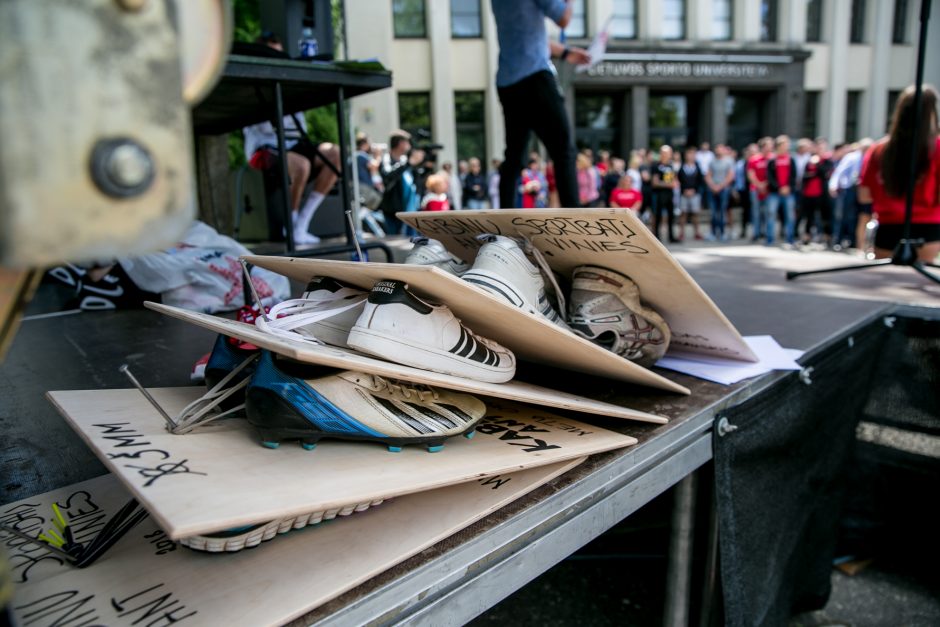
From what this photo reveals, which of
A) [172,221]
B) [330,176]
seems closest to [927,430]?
[172,221]

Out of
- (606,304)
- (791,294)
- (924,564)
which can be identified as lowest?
(924,564)

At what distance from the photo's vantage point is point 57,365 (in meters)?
1.64

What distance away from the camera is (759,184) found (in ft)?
28.8

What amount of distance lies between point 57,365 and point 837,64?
19071mm

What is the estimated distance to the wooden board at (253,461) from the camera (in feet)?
2.10

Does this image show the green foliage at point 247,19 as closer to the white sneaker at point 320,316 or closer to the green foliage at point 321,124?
the green foliage at point 321,124

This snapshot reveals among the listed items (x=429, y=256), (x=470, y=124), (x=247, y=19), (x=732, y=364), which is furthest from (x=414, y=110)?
(x=429, y=256)

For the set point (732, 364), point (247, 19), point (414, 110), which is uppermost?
point (247, 19)

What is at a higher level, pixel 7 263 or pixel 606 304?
pixel 7 263

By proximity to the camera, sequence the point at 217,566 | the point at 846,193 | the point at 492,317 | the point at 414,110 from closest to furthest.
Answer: the point at 217,566, the point at 492,317, the point at 846,193, the point at 414,110

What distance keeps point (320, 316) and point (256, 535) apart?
0.41 metres

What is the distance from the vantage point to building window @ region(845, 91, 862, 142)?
1641 centimetres

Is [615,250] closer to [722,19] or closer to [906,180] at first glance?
[906,180]

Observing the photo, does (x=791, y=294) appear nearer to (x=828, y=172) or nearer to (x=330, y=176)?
(x=330, y=176)
